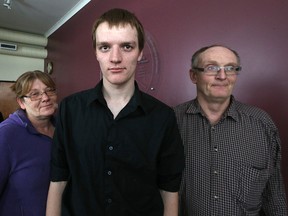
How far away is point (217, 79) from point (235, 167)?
41cm

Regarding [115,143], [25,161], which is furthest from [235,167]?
[25,161]

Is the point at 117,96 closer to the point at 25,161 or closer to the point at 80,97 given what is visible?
the point at 80,97

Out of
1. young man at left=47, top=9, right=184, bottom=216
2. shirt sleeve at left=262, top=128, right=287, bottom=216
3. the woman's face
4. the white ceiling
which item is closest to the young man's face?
young man at left=47, top=9, right=184, bottom=216

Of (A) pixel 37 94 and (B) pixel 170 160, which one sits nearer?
(B) pixel 170 160

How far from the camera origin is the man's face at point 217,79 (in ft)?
3.74

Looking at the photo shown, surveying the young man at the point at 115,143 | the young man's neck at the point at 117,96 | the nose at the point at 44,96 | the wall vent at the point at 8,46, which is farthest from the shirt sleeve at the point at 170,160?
the wall vent at the point at 8,46

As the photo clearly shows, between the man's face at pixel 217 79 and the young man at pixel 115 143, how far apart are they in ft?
1.19

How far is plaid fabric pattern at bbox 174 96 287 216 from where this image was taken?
109 cm

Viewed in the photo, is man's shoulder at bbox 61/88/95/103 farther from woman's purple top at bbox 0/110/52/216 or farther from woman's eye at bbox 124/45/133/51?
woman's purple top at bbox 0/110/52/216

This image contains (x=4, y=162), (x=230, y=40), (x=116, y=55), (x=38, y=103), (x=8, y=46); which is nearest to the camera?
(x=116, y=55)

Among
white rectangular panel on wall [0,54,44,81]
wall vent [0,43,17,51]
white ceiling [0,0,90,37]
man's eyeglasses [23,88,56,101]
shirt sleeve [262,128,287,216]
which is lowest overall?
shirt sleeve [262,128,287,216]

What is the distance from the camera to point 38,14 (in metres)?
3.51

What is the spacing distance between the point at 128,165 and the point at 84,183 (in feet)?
0.53

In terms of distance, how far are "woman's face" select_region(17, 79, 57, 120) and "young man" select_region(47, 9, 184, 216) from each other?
0.44 m
